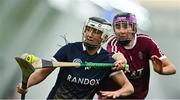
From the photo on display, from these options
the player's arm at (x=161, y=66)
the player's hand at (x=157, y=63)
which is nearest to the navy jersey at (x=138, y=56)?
the player's arm at (x=161, y=66)

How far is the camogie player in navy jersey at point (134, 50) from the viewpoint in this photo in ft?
22.0

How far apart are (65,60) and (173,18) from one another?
34.3 feet

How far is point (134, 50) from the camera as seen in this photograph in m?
6.88

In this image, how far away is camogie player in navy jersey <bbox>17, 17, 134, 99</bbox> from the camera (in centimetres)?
618

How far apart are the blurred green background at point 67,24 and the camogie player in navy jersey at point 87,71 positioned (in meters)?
4.31

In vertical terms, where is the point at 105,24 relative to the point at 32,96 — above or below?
above

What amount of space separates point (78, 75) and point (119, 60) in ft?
1.35

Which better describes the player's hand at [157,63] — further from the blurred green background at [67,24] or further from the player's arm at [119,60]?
the blurred green background at [67,24]

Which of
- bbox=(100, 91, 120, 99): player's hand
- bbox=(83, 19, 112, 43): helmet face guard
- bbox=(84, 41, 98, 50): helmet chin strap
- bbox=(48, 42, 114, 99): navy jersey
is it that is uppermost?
bbox=(83, 19, 112, 43): helmet face guard

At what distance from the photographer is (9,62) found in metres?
11.3

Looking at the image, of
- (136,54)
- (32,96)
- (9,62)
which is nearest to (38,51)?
(9,62)

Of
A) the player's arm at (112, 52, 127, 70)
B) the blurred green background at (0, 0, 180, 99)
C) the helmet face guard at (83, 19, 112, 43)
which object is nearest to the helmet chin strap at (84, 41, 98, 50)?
the helmet face guard at (83, 19, 112, 43)

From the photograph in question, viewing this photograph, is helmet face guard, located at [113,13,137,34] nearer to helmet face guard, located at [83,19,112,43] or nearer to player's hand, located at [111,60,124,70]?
helmet face guard, located at [83,19,112,43]

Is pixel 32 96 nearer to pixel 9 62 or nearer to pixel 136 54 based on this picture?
pixel 136 54
